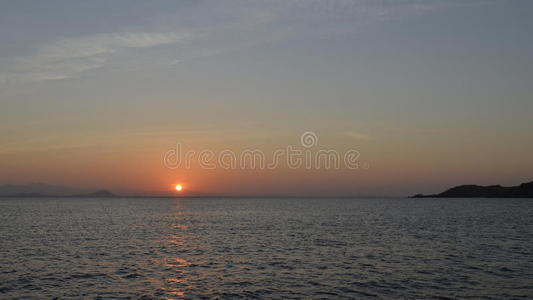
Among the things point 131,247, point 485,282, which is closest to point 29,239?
point 131,247

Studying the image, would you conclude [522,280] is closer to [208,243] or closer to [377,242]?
[377,242]

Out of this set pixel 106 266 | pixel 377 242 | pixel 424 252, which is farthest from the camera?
pixel 377 242

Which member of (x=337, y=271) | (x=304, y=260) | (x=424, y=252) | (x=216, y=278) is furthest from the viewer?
(x=424, y=252)

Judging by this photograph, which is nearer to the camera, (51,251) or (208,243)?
(51,251)

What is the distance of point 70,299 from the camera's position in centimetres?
2783

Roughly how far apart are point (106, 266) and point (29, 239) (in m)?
30.3

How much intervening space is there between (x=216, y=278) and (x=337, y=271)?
1072 cm

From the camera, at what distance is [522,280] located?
3300 cm

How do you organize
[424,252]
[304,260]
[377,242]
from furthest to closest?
[377,242], [424,252], [304,260]

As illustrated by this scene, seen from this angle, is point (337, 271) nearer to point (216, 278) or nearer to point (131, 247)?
point (216, 278)

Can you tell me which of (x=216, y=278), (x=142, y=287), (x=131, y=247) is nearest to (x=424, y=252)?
(x=216, y=278)

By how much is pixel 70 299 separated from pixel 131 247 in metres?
26.5

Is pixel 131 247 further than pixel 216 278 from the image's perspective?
Yes

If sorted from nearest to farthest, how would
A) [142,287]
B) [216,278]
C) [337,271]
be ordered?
[142,287] < [216,278] < [337,271]
